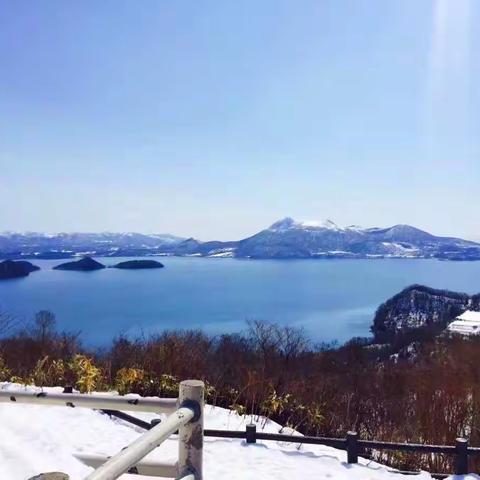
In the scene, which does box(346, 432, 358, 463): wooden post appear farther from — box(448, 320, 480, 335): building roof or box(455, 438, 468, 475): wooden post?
box(448, 320, 480, 335): building roof

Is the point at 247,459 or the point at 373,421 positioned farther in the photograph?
the point at 373,421

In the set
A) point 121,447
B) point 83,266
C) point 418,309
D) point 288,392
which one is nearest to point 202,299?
point 418,309

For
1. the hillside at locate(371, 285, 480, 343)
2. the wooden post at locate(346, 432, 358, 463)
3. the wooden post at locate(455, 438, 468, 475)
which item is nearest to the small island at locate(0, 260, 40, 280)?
the hillside at locate(371, 285, 480, 343)

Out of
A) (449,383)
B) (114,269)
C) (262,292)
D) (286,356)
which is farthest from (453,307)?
(114,269)

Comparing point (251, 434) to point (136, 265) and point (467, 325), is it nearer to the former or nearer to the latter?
point (467, 325)

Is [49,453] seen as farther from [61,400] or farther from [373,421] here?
[373,421]

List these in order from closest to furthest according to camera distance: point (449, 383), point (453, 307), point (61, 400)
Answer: point (61, 400) → point (449, 383) → point (453, 307)

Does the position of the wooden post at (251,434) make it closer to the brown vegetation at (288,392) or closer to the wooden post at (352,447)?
the wooden post at (352,447)

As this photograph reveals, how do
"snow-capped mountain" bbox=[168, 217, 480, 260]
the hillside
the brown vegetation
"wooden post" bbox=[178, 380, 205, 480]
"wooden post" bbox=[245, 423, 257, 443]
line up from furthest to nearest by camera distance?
"snow-capped mountain" bbox=[168, 217, 480, 260], the hillside, the brown vegetation, "wooden post" bbox=[245, 423, 257, 443], "wooden post" bbox=[178, 380, 205, 480]
